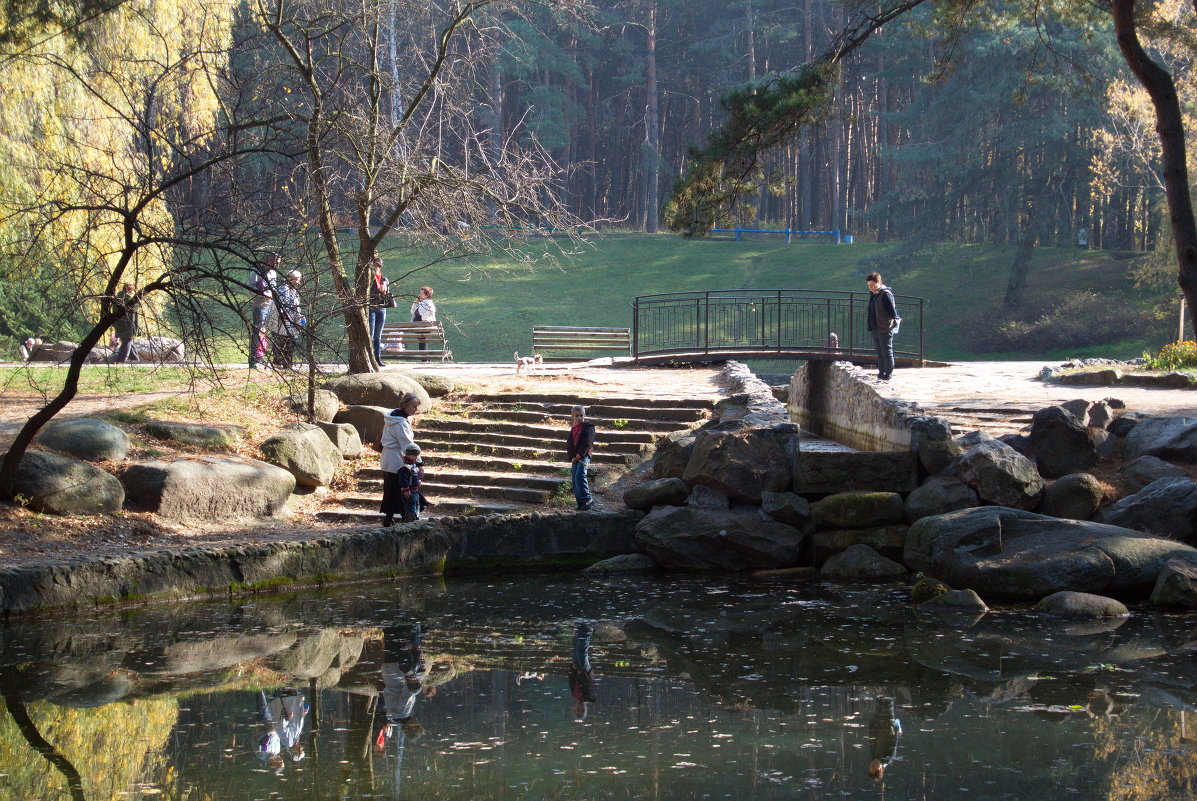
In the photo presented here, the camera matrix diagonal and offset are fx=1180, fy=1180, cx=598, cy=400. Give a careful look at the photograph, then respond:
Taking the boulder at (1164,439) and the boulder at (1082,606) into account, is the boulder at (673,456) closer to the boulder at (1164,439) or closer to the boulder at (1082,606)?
the boulder at (1082,606)

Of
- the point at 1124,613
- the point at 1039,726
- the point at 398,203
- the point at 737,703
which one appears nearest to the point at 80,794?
the point at 737,703

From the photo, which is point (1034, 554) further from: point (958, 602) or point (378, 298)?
point (378, 298)

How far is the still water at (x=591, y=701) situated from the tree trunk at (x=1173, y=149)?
370 cm

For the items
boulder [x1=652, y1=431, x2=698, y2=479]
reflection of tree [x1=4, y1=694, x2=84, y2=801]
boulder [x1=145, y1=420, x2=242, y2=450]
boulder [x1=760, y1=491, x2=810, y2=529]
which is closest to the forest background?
boulder [x1=145, y1=420, x2=242, y2=450]

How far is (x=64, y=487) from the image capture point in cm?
1197

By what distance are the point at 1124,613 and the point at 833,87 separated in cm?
768

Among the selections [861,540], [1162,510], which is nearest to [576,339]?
[861,540]

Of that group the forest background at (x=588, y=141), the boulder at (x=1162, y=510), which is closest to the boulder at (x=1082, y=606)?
the boulder at (x=1162, y=510)

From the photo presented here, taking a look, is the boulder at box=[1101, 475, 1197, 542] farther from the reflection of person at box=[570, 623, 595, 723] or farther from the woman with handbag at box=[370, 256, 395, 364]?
the woman with handbag at box=[370, 256, 395, 364]

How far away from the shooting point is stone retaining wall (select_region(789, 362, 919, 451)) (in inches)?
549

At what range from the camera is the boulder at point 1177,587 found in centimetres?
1011

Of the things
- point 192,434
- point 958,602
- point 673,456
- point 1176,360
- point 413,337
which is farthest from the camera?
point 413,337

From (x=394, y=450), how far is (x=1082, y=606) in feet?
22.2

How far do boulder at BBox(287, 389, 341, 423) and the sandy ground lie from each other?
169cm
